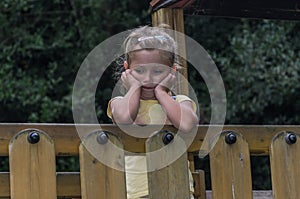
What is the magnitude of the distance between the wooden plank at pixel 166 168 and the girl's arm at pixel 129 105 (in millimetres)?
294

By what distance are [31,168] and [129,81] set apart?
2.15 feet

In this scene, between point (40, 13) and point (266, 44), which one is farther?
point (40, 13)

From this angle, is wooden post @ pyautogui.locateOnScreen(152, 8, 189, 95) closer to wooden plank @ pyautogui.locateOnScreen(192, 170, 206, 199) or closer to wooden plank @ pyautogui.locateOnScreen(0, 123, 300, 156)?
wooden plank @ pyautogui.locateOnScreen(192, 170, 206, 199)

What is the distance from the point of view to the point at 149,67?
3057 mm

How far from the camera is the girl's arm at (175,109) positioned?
287 cm

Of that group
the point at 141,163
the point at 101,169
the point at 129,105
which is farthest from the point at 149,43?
the point at 101,169

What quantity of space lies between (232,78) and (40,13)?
7.71ft

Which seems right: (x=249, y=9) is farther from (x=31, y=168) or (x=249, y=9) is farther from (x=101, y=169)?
(x=31, y=168)

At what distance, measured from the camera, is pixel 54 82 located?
8.59m

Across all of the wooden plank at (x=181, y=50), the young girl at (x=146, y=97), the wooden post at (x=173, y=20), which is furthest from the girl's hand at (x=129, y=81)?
the wooden post at (x=173, y=20)

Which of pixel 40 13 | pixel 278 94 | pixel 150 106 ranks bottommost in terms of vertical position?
pixel 150 106

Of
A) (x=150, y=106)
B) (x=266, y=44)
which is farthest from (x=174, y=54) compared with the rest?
(x=266, y=44)

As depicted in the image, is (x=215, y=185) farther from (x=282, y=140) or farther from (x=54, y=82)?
(x=54, y=82)

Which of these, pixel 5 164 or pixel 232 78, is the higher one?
pixel 232 78
